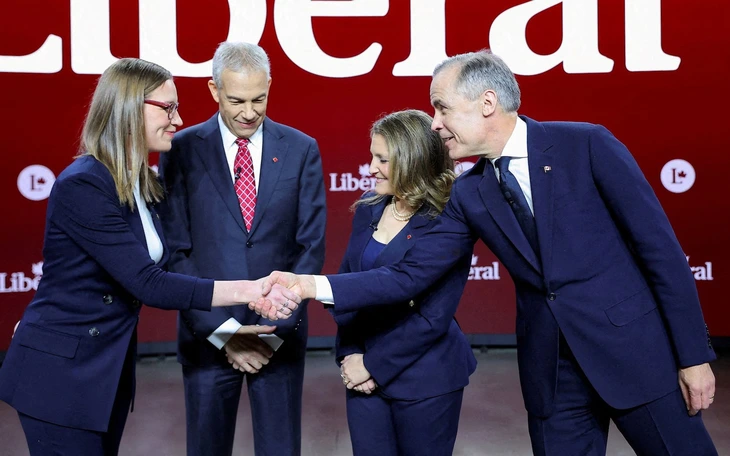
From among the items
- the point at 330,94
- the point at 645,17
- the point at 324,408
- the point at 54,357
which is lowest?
the point at 324,408

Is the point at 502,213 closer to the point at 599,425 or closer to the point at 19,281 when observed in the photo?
the point at 599,425

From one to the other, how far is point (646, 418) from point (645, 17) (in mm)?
3789

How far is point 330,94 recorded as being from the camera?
536 centimetres

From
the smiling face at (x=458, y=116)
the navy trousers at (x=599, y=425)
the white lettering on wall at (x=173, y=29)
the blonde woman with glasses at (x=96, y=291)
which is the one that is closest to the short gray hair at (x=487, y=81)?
the smiling face at (x=458, y=116)

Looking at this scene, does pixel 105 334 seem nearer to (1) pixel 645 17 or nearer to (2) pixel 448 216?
(2) pixel 448 216

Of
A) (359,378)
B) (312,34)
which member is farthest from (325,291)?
(312,34)

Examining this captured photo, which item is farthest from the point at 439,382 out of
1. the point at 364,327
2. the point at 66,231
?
the point at 66,231

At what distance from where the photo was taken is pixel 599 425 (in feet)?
7.30

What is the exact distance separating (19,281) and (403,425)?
144 inches

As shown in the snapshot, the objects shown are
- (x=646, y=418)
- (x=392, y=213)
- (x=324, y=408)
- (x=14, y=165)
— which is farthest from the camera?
(x=14, y=165)

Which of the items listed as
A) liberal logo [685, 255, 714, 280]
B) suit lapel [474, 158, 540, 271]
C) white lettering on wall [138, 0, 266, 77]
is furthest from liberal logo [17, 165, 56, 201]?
liberal logo [685, 255, 714, 280]

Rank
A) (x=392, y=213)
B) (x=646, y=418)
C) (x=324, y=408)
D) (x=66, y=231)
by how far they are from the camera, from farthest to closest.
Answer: (x=324, y=408)
(x=392, y=213)
(x=66, y=231)
(x=646, y=418)

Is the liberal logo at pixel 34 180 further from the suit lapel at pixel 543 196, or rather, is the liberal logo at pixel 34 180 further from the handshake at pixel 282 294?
the suit lapel at pixel 543 196

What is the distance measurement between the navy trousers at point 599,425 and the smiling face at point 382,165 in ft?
2.37
